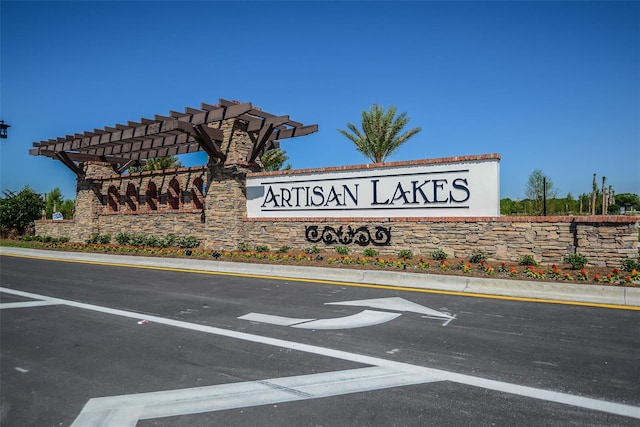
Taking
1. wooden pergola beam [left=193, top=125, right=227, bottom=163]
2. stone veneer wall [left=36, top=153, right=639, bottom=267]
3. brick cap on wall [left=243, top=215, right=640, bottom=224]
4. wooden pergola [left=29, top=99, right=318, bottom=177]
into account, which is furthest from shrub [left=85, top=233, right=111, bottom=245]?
brick cap on wall [left=243, top=215, right=640, bottom=224]

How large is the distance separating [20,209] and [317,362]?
97.0ft

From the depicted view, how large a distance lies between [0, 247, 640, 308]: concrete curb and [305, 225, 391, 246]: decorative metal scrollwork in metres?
2.67

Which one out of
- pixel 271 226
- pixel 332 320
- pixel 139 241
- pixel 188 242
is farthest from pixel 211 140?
pixel 332 320

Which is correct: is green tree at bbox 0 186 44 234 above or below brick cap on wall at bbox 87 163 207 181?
below

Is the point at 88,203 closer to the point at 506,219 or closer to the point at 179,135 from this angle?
the point at 179,135

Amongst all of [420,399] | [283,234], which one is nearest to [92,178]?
[283,234]

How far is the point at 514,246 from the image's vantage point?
36.3 ft

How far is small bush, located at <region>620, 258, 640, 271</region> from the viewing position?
923 centimetres

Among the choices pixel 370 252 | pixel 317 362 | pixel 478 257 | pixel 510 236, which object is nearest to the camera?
pixel 317 362

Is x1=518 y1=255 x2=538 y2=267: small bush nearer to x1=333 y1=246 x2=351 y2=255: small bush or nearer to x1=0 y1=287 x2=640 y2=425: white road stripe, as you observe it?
x1=333 y1=246 x2=351 y2=255: small bush

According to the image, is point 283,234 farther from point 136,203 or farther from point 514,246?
point 136,203

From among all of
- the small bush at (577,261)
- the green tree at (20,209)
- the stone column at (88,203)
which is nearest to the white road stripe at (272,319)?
the small bush at (577,261)

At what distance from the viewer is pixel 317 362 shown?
15.9 feet

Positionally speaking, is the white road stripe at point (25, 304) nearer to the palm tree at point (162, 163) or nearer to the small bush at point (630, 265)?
the small bush at point (630, 265)
